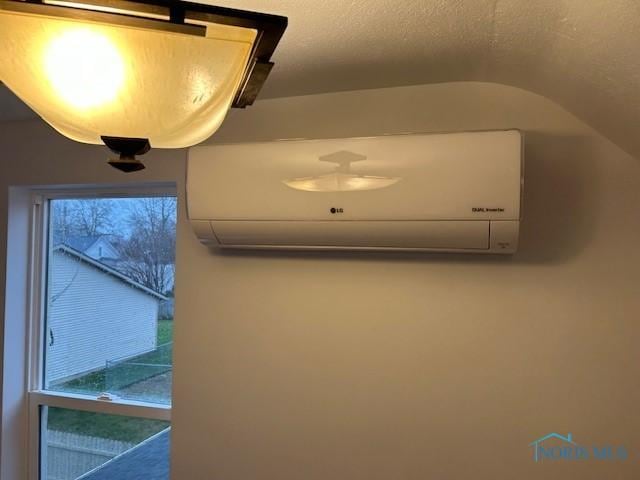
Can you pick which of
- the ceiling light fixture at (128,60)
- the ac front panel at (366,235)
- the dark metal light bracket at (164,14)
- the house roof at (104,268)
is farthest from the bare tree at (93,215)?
the dark metal light bracket at (164,14)

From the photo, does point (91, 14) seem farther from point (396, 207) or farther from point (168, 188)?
point (168, 188)

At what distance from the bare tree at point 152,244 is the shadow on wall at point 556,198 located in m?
1.31

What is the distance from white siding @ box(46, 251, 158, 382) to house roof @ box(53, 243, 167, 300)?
0.6 inches

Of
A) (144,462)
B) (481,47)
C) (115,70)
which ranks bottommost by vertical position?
(144,462)

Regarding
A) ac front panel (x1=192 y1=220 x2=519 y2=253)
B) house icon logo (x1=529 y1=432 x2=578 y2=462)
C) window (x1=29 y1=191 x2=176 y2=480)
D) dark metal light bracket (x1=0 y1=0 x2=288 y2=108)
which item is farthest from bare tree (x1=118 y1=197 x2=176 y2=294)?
house icon logo (x1=529 y1=432 x2=578 y2=462)

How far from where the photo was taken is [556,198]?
1281mm

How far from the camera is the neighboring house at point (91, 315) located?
1876mm

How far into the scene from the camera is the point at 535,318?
1292mm

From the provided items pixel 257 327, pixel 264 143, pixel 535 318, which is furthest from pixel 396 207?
pixel 257 327

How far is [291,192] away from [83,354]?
1.37 metres

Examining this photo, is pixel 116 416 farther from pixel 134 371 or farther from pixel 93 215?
pixel 93 215

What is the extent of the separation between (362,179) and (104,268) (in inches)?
52.3

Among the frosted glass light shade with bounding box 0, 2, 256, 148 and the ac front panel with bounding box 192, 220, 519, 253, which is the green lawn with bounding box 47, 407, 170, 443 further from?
the frosted glass light shade with bounding box 0, 2, 256, 148

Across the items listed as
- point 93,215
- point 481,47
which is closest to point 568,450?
point 481,47
